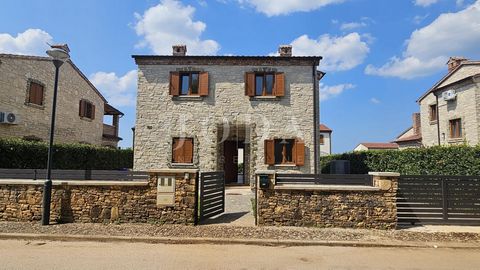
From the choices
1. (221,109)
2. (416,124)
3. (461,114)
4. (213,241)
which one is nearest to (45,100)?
(221,109)

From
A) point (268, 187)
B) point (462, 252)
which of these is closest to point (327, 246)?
point (268, 187)

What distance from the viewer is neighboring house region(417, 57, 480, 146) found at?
56.7ft

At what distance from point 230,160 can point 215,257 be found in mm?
12238

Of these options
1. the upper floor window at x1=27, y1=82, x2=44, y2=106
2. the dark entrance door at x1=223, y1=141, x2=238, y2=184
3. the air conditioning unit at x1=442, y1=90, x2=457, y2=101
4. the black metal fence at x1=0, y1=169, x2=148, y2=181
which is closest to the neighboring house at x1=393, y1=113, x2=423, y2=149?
the air conditioning unit at x1=442, y1=90, x2=457, y2=101

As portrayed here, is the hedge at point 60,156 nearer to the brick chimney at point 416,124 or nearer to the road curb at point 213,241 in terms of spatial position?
the road curb at point 213,241

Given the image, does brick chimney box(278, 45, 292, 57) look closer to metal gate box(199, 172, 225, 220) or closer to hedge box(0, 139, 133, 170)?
metal gate box(199, 172, 225, 220)

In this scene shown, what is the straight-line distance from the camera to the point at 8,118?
555 inches

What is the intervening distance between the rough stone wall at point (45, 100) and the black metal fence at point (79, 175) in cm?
800

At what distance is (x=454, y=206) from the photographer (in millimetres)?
7527

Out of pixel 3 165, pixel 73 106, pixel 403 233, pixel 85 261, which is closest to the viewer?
pixel 85 261

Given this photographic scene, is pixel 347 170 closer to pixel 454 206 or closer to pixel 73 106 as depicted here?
pixel 454 206

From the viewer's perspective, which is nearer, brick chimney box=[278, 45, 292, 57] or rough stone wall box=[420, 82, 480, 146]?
brick chimney box=[278, 45, 292, 57]

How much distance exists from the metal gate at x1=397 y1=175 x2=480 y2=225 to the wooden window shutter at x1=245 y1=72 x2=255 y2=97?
29.3 feet

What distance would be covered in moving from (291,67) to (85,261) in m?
12.9
